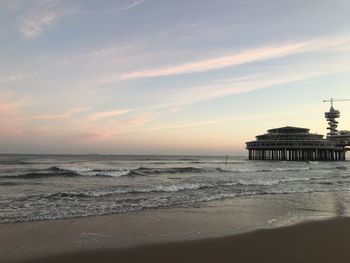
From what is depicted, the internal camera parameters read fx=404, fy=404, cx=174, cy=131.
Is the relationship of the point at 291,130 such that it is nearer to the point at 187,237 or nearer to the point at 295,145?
the point at 295,145

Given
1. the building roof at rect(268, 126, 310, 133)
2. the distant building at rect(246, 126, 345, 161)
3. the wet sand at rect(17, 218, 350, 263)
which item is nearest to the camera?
the wet sand at rect(17, 218, 350, 263)

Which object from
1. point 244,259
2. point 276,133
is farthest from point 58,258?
point 276,133

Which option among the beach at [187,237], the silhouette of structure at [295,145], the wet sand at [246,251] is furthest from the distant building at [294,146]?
the wet sand at [246,251]

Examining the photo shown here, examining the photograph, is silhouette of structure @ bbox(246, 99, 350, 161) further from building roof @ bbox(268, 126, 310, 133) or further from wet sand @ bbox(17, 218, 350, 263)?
wet sand @ bbox(17, 218, 350, 263)

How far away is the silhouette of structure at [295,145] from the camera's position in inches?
3971

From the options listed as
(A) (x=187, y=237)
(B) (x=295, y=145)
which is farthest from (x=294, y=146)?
(A) (x=187, y=237)

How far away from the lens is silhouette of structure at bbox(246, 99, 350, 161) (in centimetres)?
10088

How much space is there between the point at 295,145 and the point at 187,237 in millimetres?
96070

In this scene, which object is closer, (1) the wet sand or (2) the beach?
(1) the wet sand

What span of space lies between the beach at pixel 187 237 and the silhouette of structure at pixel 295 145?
90646 mm

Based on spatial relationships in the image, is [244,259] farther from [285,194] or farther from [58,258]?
[285,194]

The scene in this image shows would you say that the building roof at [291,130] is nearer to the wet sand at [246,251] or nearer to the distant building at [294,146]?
the distant building at [294,146]

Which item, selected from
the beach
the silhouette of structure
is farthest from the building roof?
the beach

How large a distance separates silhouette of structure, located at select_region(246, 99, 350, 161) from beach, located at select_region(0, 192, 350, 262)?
3569 inches
